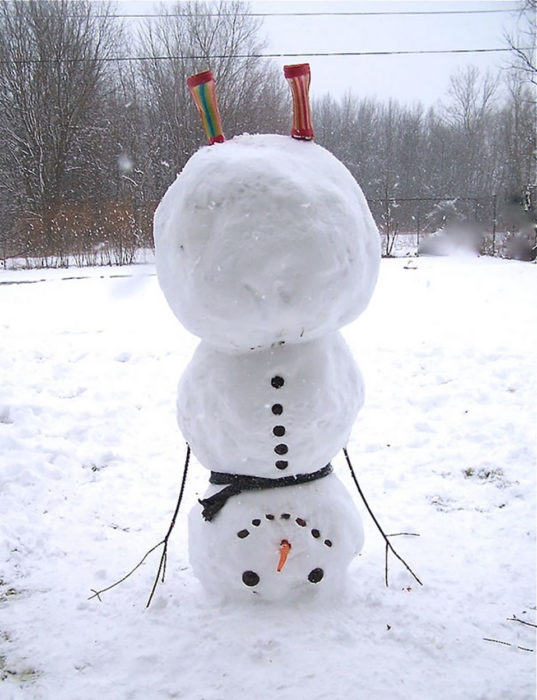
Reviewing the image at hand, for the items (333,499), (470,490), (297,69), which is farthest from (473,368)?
(297,69)

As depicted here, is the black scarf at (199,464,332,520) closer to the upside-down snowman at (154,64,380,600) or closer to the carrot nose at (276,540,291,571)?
the upside-down snowman at (154,64,380,600)

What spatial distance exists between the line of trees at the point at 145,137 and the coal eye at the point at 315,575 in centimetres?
1400

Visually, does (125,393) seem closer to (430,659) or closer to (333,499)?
(333,499)

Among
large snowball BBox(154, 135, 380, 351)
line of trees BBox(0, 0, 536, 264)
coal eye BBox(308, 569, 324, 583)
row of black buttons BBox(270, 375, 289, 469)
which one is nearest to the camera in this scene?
large snowball BBox(154, 135, 380, 351)

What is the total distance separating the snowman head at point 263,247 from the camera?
1.78 m

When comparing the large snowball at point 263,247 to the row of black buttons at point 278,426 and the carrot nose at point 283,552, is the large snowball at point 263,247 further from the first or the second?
the carrot nose at point 283,552

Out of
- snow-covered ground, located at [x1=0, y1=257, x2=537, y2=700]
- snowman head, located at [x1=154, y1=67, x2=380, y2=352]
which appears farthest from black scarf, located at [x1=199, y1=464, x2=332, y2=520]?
snowman head, located at [x1=154, y1=67, x2=380, y2=352]

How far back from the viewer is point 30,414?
4.48 meters

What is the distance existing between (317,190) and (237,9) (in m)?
16.3

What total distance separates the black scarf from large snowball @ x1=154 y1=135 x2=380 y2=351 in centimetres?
51

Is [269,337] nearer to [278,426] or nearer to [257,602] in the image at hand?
[278,426]

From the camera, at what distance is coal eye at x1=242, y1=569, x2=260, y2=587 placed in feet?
6.88

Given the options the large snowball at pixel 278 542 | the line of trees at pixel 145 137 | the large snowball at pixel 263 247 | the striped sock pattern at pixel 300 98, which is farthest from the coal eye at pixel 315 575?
the line of trees at pixel 145 137

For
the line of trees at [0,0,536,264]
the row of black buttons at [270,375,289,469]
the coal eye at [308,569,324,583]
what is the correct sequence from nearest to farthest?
the row of black buttons at [270,375,289,469] → the coal eye at [308,569,324,583] → the line of trees at [0,0,536,264]
